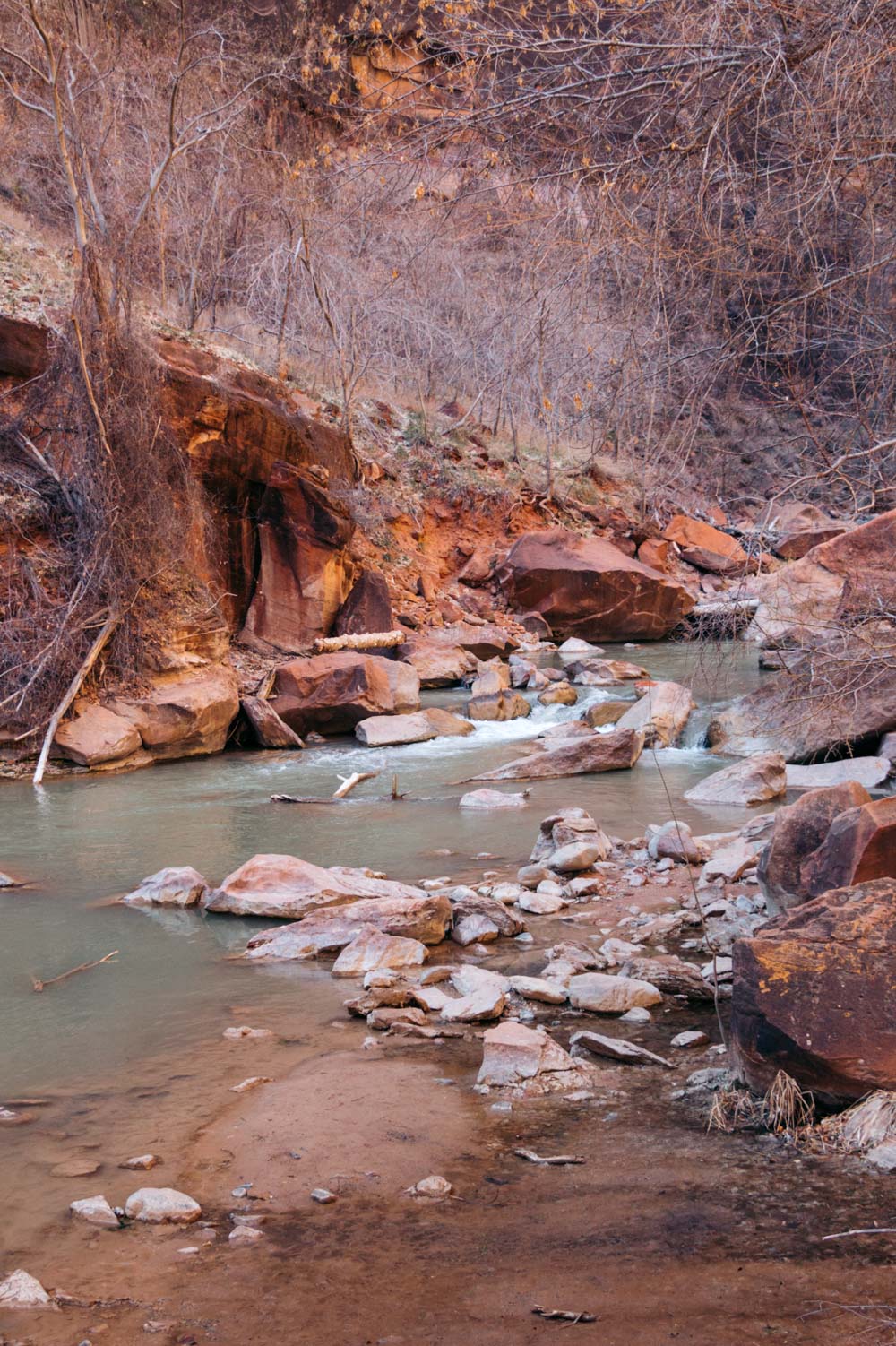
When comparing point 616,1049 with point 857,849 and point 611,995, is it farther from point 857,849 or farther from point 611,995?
point 857,849

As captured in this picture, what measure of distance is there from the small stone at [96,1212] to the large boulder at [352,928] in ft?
8.13

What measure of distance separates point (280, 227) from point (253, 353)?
274cm

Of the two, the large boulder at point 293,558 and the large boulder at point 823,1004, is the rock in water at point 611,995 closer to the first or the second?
the large boulder at point 823,1004

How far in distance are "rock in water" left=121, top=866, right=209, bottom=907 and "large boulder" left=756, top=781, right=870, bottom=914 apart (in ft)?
11.1

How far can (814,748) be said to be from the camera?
10023mm

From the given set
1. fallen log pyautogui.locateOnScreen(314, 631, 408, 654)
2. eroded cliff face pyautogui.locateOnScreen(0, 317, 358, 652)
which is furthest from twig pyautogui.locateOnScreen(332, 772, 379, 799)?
fallen log pyautogui.locateOnScreen(314, 631, 408, 654)

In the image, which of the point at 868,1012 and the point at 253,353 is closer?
the point at 868,1012

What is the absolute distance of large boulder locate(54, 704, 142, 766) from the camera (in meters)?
11.0

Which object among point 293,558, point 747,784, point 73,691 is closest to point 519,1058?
point 747,784

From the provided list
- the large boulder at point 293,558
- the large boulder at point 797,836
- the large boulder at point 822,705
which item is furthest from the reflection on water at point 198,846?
the large boulder at point 293,558

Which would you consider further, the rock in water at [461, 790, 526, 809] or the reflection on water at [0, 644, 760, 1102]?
the rock in water at [461, 790, 526, 809]

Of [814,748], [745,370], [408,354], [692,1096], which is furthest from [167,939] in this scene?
[408,354]

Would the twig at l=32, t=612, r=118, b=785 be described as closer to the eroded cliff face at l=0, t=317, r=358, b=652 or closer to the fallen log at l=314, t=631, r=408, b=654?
the eroded cliff face at l=0, t=317, r=358, b=652

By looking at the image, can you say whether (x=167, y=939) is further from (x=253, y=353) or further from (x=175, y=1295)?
(x=253, y=353)
